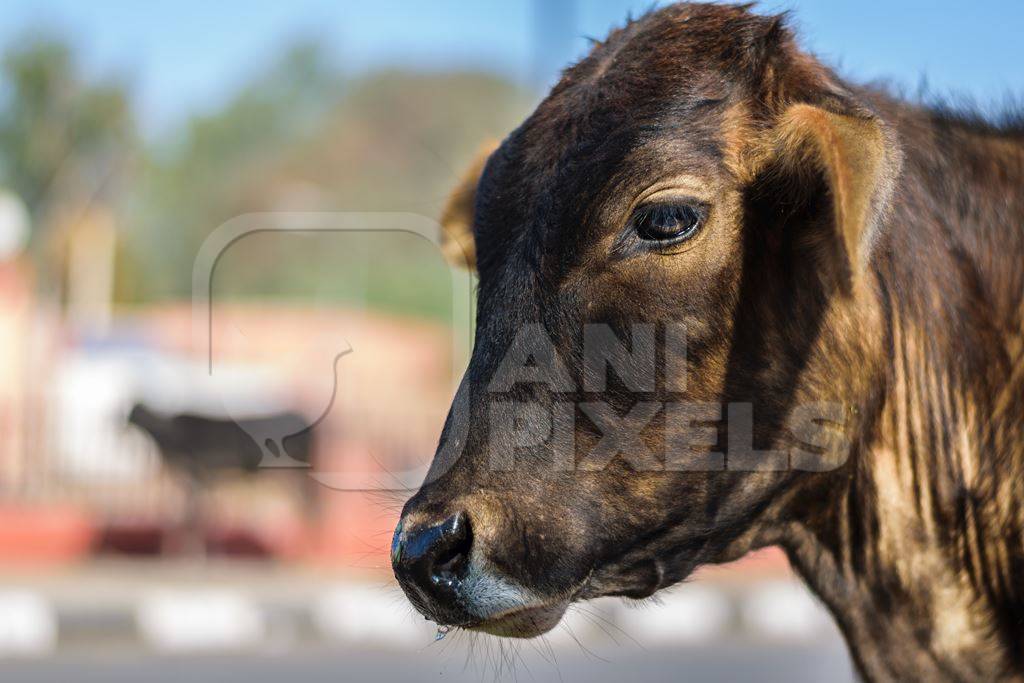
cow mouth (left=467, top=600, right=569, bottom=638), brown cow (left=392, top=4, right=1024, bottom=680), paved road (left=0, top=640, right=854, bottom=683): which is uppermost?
brown cow (left=392, top=4, right=1024, bottom=680)

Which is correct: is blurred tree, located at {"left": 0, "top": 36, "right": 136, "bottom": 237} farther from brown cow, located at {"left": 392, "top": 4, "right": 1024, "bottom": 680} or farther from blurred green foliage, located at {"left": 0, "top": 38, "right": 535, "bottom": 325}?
brown cow, located at {"left": 392, "top": 4, "right": 1024, "bottom": 680}

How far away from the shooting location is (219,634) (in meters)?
11.0

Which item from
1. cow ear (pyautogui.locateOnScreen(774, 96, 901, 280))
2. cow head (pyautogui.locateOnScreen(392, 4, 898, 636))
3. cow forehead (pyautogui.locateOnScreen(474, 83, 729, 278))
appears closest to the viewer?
cow ear (pyautogui.locateOnScreen(774, 96, 901, 280))

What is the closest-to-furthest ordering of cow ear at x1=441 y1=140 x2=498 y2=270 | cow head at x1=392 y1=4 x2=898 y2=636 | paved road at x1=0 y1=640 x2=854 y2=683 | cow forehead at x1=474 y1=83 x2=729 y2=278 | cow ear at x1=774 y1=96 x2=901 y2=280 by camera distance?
cow ear at x1=774 y1=96 x2=901 y2=280 → cow head at x1=392 y1=4 x2=898 y2=636 → cow forehead at x1=474 y1=83 x2=729 y2=278 → cow ear at x1=441 y1=140 x2=498 y2=270 → paved road at x1=0 y1=640 x2=854 y2=683

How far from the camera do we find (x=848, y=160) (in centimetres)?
248

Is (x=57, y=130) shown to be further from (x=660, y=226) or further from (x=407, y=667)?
(x=660, y=226)

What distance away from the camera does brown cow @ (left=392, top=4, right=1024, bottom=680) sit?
2566 mm

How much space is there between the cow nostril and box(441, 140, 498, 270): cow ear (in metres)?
1.14

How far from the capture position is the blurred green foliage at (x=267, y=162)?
45844mm

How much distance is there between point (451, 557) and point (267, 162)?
79.2m

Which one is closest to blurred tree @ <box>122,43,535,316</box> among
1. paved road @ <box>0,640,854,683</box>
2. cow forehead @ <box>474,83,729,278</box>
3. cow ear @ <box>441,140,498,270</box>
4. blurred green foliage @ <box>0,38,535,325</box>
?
blurred green foliage @ <box>0,38,535,325</box>

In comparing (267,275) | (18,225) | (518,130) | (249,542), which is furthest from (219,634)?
(267,275)

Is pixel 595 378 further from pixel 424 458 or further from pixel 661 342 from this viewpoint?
pixel 424 458

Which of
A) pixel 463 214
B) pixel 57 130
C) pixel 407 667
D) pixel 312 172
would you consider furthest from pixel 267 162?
pixel 463 214
